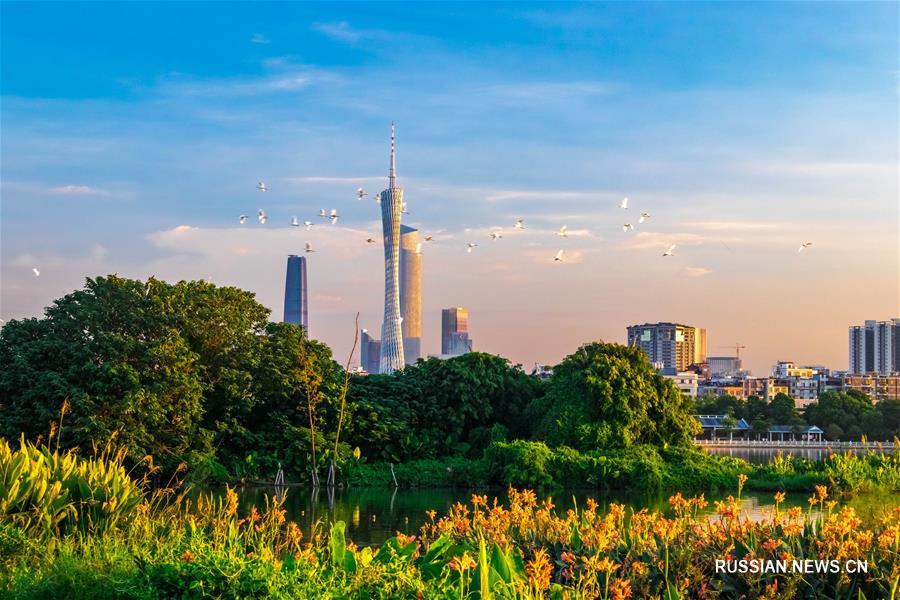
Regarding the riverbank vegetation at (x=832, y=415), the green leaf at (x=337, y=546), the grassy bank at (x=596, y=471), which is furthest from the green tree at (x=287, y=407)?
the riverbank vegetation at (x=832, y=415)

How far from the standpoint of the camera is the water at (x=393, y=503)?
1825 cm

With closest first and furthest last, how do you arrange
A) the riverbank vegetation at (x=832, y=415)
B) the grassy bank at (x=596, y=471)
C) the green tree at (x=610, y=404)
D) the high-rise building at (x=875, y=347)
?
the grassy bank at (x=596, y=471) → the green tree at (x=610, y=404) → the riverbank vegetation at (x=832, y=415) → the high-rise building at (x=875, y=347)

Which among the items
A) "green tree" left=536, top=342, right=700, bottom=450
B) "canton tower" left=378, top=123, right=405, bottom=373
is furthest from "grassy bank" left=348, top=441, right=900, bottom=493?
"canton tower" left=378, top=123, right=405, bottom=373

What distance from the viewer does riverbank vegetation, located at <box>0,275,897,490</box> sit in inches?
918

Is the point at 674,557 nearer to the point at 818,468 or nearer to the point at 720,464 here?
the point at 818,468

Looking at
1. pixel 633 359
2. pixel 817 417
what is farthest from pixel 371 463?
pixel 817 417

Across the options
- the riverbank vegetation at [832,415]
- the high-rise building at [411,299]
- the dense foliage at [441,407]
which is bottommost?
the riverbank vegetation at [832,415]

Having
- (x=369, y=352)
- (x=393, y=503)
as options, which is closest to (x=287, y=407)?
(x=393, y=503)

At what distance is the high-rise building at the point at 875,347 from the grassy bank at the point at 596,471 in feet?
463

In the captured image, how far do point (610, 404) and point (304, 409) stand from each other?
27.2ft

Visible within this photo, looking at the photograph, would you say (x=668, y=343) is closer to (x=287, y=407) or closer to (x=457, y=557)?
(x=287, y=407)

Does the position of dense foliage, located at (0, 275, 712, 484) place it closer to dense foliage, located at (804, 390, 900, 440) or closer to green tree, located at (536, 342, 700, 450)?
green tree, located at (536, 342, 700, 450)

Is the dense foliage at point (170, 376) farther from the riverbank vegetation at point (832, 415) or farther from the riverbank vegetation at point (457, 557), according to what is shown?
the riverbank vegetation at point (832, 415)

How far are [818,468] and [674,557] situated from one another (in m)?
18.9
